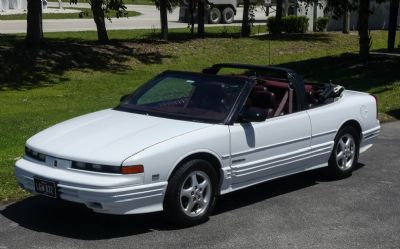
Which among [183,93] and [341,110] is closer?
[183,93]

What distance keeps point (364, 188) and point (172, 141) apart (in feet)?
9.07

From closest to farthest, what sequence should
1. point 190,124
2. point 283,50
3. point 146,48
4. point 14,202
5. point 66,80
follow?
point 190,124, point 14,202, point 66,80, point 146,48, point 283,50

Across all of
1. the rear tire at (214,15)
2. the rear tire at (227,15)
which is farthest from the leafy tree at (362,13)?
the rear tire at (227,15)

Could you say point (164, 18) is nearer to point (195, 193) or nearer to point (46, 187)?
point (195, 193)

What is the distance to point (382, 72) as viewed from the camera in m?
19.2

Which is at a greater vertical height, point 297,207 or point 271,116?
point 271,116

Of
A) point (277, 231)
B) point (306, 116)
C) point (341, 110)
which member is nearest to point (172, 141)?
point (277, 231)

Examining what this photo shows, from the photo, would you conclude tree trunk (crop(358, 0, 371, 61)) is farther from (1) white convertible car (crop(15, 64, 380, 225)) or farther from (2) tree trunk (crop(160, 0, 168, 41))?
(1) white convertible car (crop(15, 64, 380, 225))

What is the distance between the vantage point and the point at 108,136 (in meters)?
6.36

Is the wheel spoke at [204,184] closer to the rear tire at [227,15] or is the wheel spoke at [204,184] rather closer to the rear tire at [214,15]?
the rear tire at [214,15]

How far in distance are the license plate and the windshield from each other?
1.43 meters

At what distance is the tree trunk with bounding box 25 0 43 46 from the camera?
68.4 feet

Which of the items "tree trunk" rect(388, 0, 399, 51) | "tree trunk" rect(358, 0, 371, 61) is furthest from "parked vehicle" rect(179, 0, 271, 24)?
"tree trunk" rect(358, 0, 371, 61)

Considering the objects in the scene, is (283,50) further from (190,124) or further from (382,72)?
(190,124)
